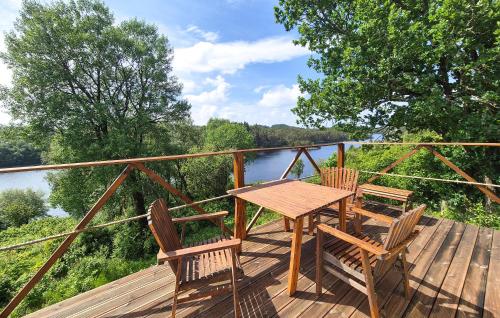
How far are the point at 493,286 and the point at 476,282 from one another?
0.11 metres

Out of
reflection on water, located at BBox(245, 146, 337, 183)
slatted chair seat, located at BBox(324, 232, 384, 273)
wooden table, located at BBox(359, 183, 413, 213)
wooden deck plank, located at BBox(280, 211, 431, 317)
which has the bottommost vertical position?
reflection on water, located at BBox(245, 146, 337, 183)

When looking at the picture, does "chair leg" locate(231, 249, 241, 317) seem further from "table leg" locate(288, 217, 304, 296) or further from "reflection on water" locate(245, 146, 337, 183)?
"reflection on water" locate(245, 146, 337, 183)

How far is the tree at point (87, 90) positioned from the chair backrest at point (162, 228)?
25.7ft

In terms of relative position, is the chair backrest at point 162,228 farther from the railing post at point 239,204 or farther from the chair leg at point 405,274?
the chair leg at point 405,274

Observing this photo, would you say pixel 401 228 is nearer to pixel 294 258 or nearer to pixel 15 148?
pixel 294 258

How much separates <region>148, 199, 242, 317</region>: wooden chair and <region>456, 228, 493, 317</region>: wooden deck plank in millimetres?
1760

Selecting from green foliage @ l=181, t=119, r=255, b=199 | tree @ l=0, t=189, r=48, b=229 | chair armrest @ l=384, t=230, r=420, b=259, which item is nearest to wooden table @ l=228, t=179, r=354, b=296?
chair armrest @ l=384, t=230, r=420, b=259

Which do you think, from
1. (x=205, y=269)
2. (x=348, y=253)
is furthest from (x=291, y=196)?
(x=205, y=269)

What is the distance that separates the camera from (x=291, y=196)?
2.34 meters

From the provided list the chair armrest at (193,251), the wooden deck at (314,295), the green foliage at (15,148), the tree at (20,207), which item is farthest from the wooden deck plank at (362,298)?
the tree at (20,207)

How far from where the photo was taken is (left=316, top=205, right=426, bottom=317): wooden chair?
4.83 feet

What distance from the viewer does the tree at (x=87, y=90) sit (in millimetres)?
8211

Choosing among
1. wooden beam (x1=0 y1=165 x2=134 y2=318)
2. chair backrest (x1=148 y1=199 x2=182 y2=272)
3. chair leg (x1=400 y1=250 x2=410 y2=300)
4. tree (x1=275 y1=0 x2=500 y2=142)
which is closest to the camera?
chair backrest (x1=148 y1=199 x2=182 y2=272)

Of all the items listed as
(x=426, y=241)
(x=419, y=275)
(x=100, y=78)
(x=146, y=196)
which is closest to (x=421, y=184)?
(x=426, y=241)
